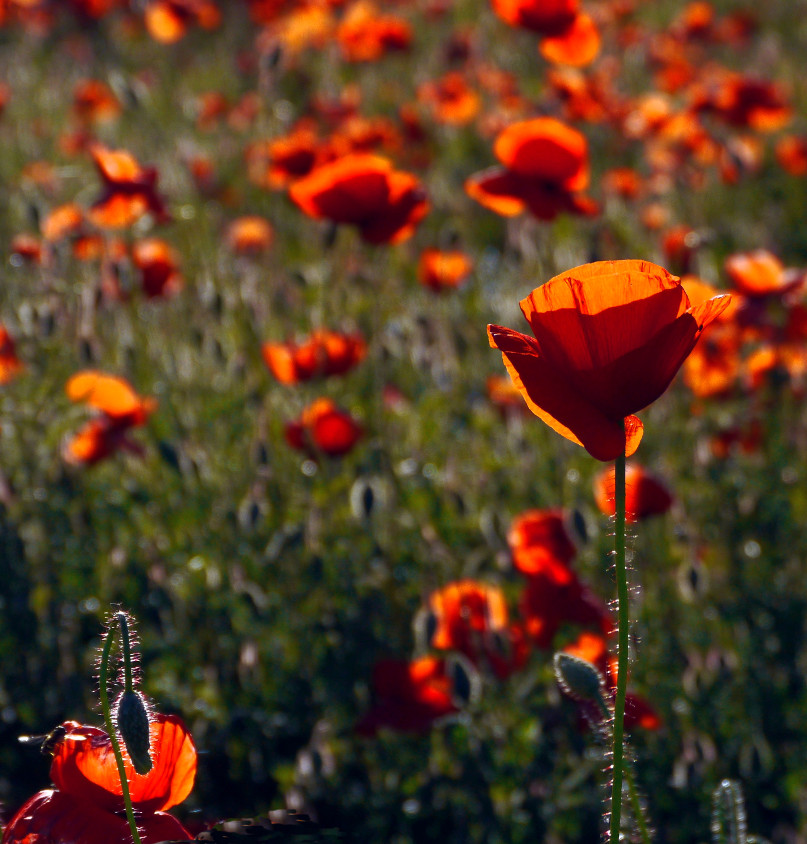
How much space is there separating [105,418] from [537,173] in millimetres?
1183

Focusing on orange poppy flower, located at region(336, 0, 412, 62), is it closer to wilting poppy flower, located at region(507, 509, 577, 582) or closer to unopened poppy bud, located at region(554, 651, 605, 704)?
wilting poppy flower, located at region(507, 509, 577, 582)

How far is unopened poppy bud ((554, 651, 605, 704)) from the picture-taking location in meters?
1.09

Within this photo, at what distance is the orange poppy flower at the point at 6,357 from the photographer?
2.71 meters

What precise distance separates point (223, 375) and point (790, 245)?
3.00 metres

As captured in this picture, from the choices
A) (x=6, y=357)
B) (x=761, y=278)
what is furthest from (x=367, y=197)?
(x=6, y=357)

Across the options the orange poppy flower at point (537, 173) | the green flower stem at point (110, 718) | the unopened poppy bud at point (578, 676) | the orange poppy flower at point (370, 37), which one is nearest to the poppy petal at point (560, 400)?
the unopened poppy bud at point (578, 676)

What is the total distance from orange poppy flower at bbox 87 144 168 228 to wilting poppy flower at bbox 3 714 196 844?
1.68 metres

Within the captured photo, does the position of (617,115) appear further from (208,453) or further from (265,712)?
(265,712)

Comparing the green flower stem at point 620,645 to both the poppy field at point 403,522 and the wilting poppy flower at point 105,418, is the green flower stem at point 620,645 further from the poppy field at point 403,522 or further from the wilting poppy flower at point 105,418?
the wilting poppy flower at point 105,418

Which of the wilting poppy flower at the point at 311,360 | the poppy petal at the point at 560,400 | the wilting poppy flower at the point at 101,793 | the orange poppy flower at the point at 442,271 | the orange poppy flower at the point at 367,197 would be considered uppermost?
the orange poppy flower at the point at 442,271

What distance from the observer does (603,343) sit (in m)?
0.88

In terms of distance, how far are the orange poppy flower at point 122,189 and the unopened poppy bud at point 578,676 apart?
1.74 metres

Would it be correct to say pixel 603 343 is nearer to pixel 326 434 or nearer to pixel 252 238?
pixel 326 434

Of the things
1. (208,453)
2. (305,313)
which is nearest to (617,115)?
(305,313)
